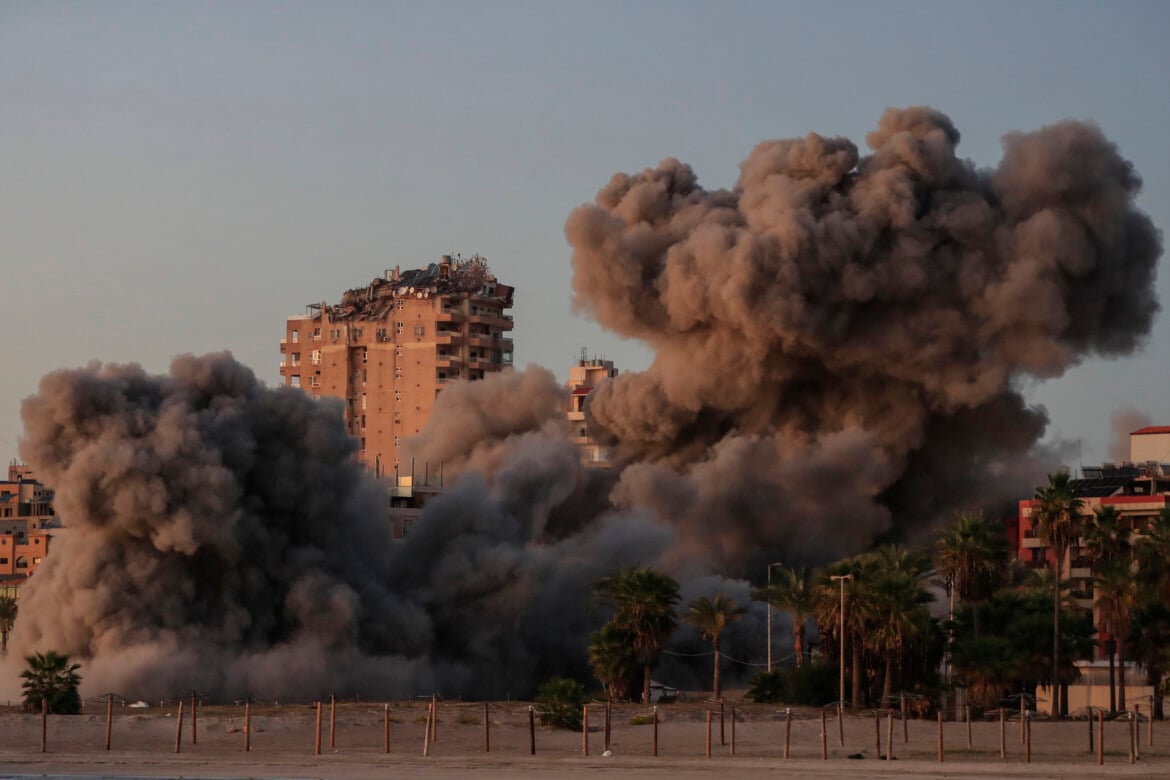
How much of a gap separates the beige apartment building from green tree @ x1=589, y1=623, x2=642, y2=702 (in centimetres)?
7286

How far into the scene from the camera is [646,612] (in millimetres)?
88500

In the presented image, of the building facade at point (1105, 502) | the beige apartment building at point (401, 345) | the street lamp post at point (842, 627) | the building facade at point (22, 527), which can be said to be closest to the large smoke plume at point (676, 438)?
the building facade at point (1105, 502)

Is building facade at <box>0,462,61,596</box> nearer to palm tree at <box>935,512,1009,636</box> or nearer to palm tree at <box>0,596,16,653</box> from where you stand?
palm tree at <box>0,596,16,653</box>


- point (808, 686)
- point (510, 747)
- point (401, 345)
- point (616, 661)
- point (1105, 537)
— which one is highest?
point (401, 345)

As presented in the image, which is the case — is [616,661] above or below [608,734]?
above

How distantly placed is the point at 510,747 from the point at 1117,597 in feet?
88.0

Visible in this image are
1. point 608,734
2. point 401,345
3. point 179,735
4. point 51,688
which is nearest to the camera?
point 179,735

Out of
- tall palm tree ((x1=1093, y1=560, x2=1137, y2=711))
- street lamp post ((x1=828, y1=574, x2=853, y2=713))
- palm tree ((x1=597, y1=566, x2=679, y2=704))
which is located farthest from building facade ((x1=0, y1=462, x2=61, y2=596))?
tall palm tree ((x1=1093, y1=560, x2=1137, y2=711))

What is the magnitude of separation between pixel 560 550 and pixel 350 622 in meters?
21.0

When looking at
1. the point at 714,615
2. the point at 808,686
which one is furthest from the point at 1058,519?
the point at 714,615

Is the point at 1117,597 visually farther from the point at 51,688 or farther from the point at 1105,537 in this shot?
the point at 51,688

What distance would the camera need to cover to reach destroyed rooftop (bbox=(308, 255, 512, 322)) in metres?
167

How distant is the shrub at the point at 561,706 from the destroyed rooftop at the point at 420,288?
9184 centimetres

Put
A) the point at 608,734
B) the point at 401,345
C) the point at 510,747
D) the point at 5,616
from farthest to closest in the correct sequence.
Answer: the point at 401,345, the point at 5,616, the point at 510,747, the point at 608,734
